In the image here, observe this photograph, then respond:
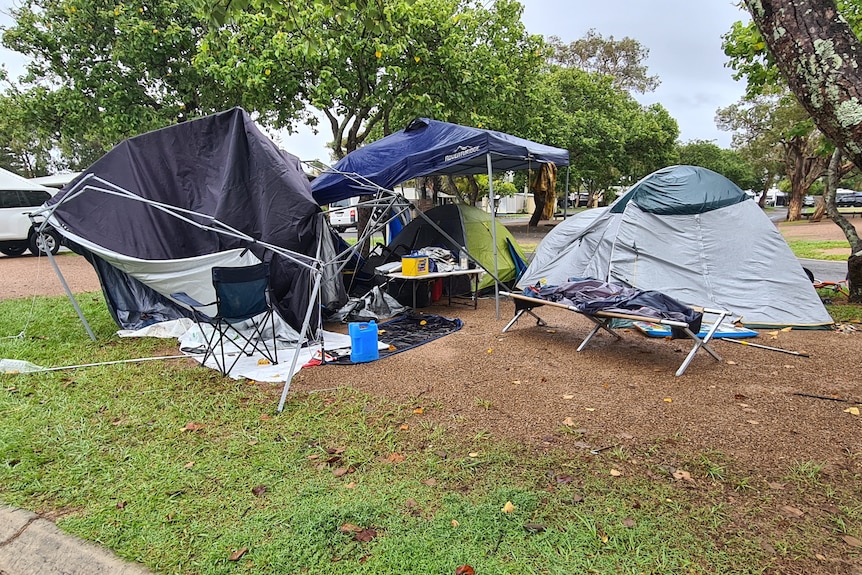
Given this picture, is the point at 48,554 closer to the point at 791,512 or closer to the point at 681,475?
the point at 681,475

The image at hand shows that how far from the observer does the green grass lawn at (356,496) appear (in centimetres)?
221

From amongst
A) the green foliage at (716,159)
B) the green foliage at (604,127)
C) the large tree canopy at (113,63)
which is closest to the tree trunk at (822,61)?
the large tree canopy at (113,63)

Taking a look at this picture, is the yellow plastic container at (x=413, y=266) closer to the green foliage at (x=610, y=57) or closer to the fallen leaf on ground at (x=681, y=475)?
the fallen leaf on ground at (x=681, y=475)

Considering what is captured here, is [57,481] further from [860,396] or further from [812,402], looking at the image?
[860,396]

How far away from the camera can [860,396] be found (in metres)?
3.83

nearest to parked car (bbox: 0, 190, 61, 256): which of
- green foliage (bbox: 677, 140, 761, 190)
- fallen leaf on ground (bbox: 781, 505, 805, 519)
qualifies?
fallen leaf on ground (bbox: 781, 505, 805, 519)

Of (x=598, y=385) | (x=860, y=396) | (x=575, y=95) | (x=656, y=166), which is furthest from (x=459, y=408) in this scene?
(x=656, y=166)

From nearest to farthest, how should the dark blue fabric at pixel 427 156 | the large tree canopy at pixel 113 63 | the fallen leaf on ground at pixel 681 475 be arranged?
the fallen leaf on ground at pixel 681 475 < the dark blue fabric at pixel 427 156 < the large tree canopy at pixel 113 63

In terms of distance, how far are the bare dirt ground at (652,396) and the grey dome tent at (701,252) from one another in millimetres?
504

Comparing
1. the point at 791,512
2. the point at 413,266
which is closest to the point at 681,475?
the point at 791,512

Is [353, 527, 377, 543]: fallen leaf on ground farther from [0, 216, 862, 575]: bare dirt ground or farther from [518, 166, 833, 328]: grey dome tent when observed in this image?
[518, 166, 833, 328]: grey dome tent

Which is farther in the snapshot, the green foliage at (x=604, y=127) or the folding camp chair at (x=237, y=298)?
the green foliage at (x=604, y=127)

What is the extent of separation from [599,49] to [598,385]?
32.1 m

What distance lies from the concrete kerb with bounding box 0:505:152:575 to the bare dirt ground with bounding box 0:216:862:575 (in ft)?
6.44
